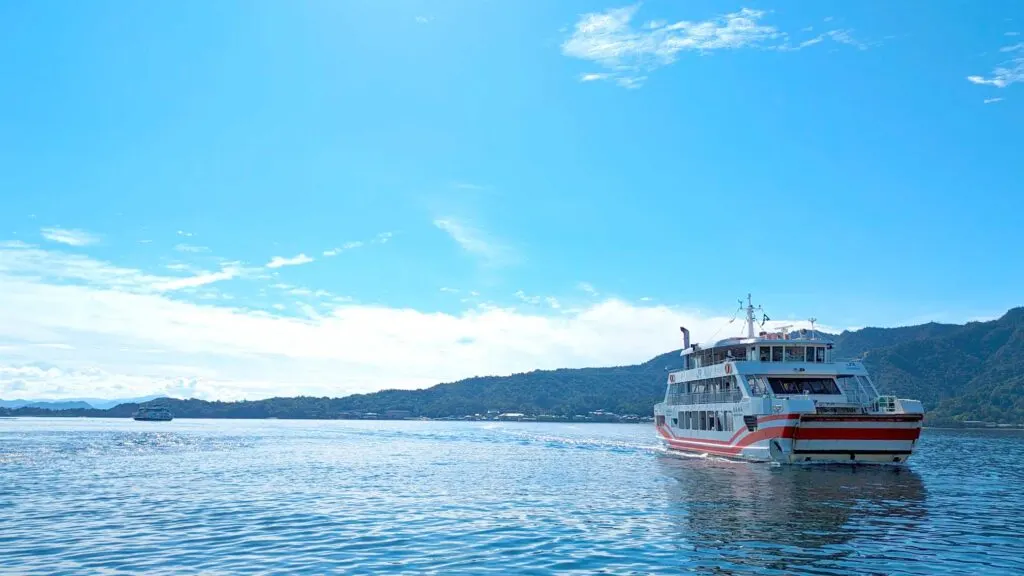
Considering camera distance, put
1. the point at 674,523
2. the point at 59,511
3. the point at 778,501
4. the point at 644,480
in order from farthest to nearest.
Answer: the point at 644,480 → the point at 778,501 → the point at 59,511 → the point at 674,523

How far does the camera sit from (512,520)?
89.7 ft

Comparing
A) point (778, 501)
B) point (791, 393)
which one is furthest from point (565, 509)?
point (791, 393)

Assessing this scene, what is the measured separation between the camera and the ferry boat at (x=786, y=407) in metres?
46.5

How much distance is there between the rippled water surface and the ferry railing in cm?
690

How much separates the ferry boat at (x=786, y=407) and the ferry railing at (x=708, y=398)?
0.30 feet

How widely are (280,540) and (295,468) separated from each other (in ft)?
97.8

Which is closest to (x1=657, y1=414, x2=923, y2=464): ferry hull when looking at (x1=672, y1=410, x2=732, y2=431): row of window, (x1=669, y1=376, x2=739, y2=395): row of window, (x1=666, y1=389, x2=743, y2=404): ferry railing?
(x1=666, y1=389, x2=743, y2=404): ferry railing

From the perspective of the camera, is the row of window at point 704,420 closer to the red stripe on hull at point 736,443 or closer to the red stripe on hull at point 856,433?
the red stripe on hull at point 736,443

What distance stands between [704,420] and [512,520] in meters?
40.1

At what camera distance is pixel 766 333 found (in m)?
57.4

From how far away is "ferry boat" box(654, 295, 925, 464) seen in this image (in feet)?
153

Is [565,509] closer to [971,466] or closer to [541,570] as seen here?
[541,570]

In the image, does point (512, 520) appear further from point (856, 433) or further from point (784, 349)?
point (784, 349)

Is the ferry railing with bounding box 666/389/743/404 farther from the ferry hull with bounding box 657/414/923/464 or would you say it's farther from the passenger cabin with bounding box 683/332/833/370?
the ferry hull with bounding box 657/414/923/464
